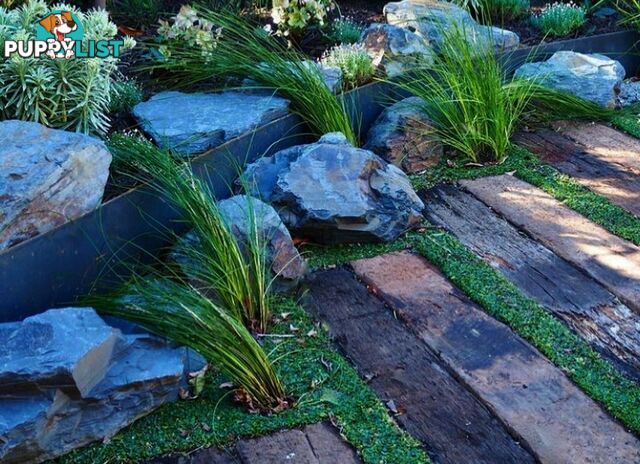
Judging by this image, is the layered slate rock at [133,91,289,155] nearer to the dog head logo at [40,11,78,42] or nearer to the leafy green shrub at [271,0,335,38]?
the dog head logo at [40,11,78,42]

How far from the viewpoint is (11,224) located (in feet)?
10.2

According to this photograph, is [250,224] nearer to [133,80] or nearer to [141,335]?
[141,335]

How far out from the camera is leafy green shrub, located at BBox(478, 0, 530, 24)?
19.0 ft

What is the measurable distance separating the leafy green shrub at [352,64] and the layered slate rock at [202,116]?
45 cm

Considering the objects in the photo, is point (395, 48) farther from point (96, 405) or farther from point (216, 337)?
point (96, 405)

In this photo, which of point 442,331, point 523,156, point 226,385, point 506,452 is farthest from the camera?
point 523,156

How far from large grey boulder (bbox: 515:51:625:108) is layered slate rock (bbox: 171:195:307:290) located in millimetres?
2140

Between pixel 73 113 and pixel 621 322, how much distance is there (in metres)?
2.27

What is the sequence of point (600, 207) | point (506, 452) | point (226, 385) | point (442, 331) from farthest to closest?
point (600, 207), point (442, 331), point (226, 385), point (506, 452)

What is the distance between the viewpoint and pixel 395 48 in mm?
4922

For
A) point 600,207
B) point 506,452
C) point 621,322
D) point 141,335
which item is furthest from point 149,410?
point 600,207

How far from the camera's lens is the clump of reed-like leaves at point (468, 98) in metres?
4.50

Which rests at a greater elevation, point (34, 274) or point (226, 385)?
point (34, 274)

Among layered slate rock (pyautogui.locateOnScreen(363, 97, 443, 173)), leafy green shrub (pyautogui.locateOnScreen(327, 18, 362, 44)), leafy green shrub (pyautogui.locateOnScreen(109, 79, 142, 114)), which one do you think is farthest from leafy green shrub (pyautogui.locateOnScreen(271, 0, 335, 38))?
leafy green shrub (pyautogui.locateOnScreen(109, 79, 142, 114))
